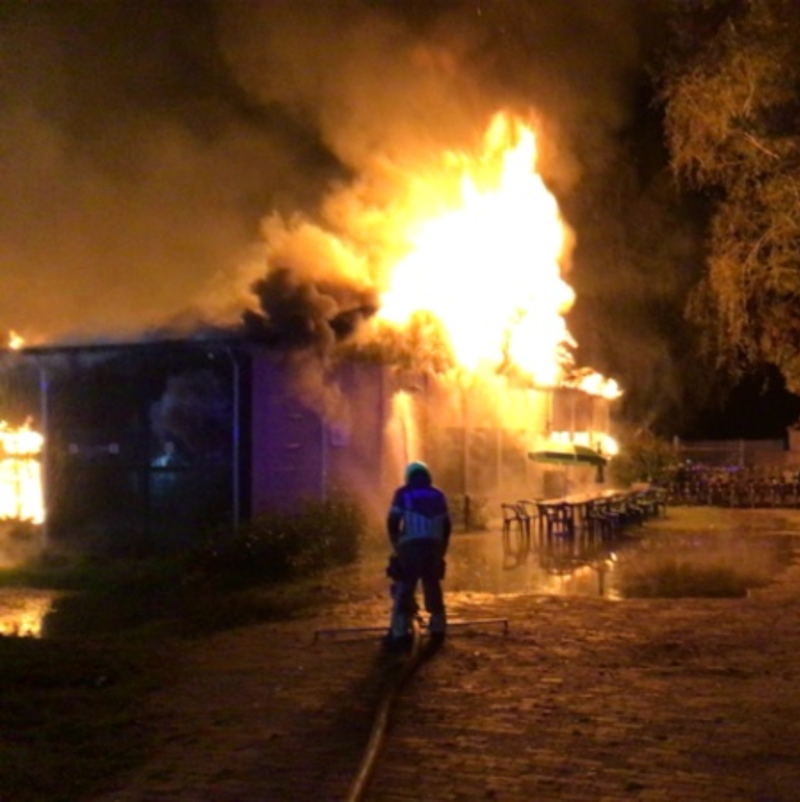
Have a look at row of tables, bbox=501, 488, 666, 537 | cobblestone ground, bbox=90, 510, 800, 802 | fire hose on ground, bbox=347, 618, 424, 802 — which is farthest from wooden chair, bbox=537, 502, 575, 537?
fire hose on ground, bbox=347, 618, 424, 802

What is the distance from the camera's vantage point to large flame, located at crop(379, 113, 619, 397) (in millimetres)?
20172

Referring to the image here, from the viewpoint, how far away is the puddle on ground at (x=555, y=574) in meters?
12.5

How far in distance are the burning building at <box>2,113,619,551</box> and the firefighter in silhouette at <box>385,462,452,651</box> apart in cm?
707

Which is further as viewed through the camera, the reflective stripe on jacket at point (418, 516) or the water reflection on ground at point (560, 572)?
the water reflection on ground at point (560, 572)

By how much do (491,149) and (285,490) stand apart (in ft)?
25.0

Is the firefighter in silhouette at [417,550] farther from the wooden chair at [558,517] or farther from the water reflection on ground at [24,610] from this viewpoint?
the wooden chair at [558,517]

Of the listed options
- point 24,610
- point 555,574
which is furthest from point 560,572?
point 24,610

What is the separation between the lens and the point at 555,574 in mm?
15250

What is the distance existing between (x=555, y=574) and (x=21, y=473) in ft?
28.2

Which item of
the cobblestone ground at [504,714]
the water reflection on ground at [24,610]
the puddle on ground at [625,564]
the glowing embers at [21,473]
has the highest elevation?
the glowing embers at [21,473]

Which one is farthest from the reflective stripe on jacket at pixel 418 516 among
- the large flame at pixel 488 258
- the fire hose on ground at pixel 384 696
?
the large flame at pixel 488 258

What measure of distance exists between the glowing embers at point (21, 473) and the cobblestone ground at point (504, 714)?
8.11 meters

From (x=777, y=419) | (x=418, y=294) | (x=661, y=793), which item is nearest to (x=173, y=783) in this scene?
(x=661, y=793)

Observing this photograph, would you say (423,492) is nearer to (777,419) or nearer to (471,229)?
(471,229)
